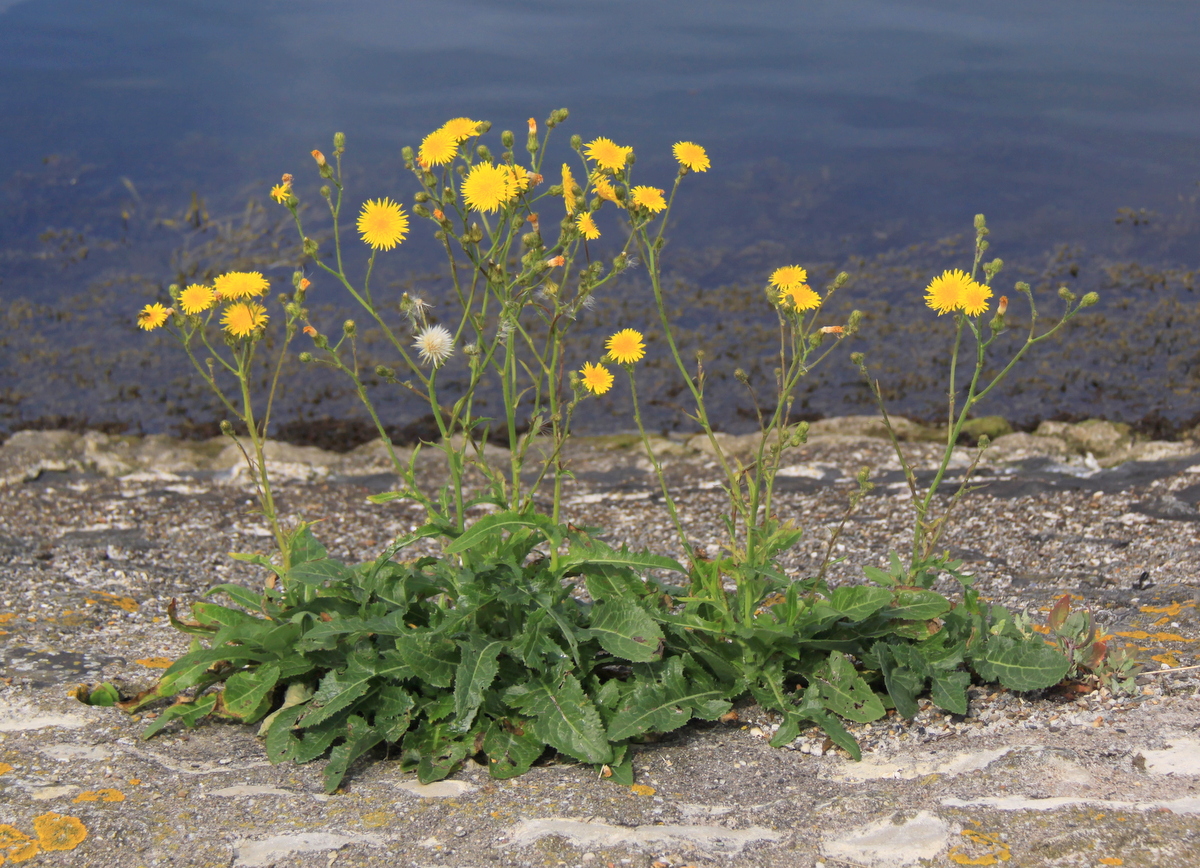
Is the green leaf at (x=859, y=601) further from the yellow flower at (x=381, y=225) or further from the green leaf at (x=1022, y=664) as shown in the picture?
the yellow flower at (x=381, y=225)

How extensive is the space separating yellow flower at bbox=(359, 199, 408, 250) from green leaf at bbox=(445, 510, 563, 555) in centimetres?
90

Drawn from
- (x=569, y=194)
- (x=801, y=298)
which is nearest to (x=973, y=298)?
(x=801, y=298)

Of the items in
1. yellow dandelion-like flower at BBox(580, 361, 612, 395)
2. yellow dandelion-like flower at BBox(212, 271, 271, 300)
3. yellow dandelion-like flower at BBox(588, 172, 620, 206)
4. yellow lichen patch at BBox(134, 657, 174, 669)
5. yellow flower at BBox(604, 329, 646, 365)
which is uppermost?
yellow dandelion-like flower at BBox(588, 172, 620, 206)

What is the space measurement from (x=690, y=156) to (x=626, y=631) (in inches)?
61.3

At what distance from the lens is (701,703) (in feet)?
9.59

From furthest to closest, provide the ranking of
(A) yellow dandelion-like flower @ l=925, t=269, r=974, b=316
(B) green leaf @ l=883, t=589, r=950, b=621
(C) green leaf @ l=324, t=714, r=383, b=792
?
(B) green leaf @ l=883, t=589, r=950, b=621, (A) yellow dandelion-like flower @ l=925, t=269, r=974, b=316, (C) green leaf @ l=324, t=714, r=383, b=792

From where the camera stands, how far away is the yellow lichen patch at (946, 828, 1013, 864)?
83.1 inches

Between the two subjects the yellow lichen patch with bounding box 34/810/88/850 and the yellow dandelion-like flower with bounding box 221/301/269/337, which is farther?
the yellow dandelion-like flower with bounding box 221/301/269/337

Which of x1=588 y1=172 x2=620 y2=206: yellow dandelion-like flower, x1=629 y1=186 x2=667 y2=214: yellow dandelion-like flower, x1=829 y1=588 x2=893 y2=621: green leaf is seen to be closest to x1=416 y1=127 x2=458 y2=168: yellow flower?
x1=588 y1=172 x2=620 y2=206: yellow dandelion-like flower

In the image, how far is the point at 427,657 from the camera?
9.39 ft

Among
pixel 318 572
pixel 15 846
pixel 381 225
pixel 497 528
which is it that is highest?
pixel 381 225

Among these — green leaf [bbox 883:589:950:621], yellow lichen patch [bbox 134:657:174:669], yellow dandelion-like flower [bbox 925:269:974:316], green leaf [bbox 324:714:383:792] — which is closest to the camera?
green leaf [bbox 324:714:383:792]

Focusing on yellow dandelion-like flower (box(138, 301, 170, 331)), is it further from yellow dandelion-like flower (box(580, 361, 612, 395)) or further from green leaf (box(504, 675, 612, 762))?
green leaf (box(504, 675, 612, 762))

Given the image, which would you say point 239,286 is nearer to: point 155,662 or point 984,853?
point 155,662
